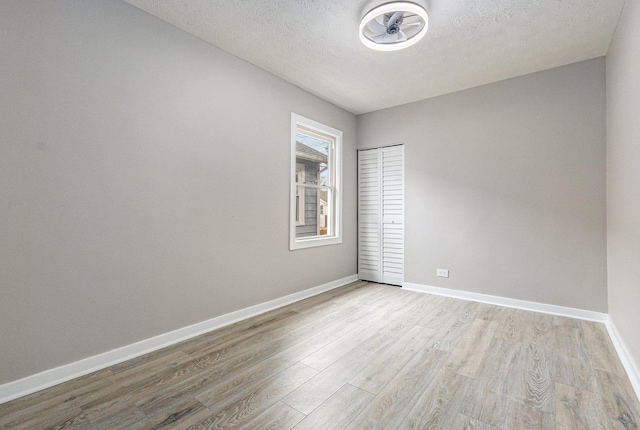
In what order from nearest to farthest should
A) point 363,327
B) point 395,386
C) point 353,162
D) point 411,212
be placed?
point 395,386 < point 363,327 < point 411,212 < point 353,162

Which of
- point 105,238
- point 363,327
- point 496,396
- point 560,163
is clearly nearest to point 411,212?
point 560,163

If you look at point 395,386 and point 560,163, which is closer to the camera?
point 395,386

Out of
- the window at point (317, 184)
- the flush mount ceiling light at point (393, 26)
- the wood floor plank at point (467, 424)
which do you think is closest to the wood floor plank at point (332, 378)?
the wood floor plank at point (467, 424)

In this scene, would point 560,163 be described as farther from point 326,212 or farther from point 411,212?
point 326,212

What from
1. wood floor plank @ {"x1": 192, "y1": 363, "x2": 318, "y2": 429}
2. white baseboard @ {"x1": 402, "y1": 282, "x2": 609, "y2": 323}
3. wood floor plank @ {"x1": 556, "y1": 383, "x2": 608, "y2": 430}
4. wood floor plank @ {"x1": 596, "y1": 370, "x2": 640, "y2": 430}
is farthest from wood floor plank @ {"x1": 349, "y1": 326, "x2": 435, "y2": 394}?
white baseboard @ {"x1": 402, "y1": 282, "x2": 609, "y2": 323}

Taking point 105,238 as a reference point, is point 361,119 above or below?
above

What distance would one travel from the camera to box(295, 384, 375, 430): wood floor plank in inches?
60.9

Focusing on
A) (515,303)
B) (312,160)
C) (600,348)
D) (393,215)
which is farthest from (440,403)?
(312,160)

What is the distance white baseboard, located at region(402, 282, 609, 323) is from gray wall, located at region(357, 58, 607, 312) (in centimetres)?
6

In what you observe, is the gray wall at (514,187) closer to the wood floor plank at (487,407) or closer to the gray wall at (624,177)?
the gray wall at (624,177)

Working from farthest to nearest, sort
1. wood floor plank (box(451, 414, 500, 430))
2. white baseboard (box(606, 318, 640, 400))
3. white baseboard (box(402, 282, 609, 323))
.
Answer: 1. white baseboard (box(402, 282, 609, 323))
2. white baseboard (box(606, 318, 640, 400))
3. wood floor plank (box(451, 414, 500, 430))

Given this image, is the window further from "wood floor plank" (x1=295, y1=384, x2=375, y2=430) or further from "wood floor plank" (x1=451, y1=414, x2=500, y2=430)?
"wood floor plank" (x1=451, y1=414, x2=500, y2=430)

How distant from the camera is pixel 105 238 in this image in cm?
212

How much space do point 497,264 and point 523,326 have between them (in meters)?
0.86
